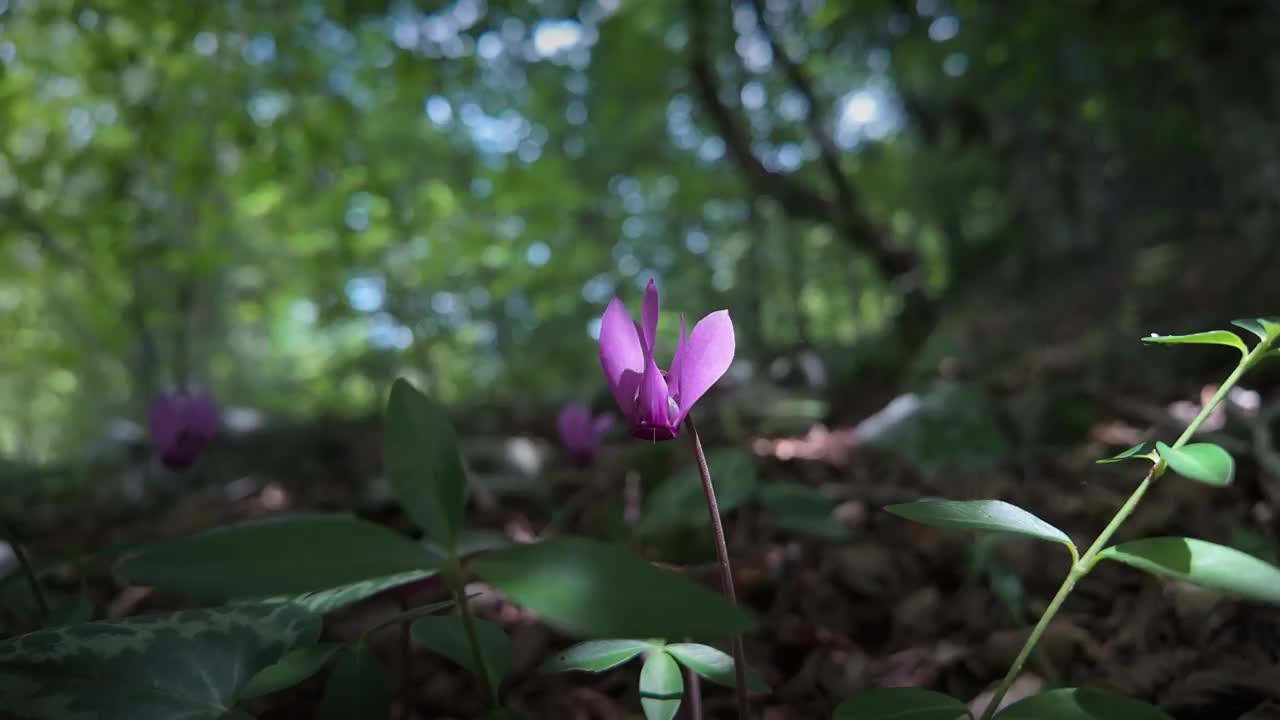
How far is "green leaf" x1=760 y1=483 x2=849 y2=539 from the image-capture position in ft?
4.78

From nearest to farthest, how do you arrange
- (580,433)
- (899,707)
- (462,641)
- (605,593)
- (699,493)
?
1. (605,593)
2. (899,707)
3. (462,641)
4. (699,493)
5. (580,433)

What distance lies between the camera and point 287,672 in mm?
731

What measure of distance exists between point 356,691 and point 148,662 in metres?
0.20

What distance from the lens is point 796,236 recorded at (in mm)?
8266

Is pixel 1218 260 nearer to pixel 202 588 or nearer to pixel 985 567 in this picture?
pixel 985 567

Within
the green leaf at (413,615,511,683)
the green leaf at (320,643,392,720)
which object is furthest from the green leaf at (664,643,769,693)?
the green leaf at (320,643,392,720)

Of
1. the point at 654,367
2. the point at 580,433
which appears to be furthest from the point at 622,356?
the point at 580,433

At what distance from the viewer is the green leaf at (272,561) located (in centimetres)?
49

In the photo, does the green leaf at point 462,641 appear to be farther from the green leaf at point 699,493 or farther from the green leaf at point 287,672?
the green leaf at point 699,493

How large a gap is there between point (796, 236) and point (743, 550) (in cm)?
692

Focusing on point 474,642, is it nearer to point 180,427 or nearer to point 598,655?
point 598,655

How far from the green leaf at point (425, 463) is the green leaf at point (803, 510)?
931 mm

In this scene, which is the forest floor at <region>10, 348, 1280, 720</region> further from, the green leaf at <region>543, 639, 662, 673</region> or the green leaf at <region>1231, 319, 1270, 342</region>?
the green leaf at <region>1231, 319, 1270, 342</region>

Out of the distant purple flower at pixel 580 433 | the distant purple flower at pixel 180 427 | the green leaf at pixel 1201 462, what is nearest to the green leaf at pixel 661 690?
the green leaf at pixel 1201 462
